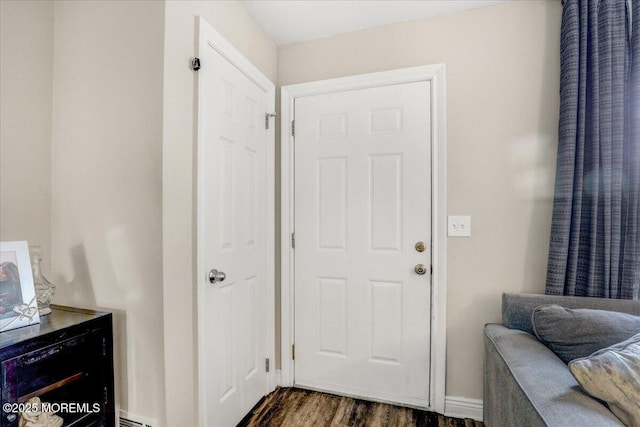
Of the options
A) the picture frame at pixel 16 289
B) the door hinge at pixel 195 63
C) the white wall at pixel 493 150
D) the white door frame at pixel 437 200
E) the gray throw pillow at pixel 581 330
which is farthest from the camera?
the white door frame at pixel 437 200

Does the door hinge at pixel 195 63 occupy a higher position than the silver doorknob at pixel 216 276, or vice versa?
the door hinge at pixel 195 63

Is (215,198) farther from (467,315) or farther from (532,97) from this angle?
(532,97)

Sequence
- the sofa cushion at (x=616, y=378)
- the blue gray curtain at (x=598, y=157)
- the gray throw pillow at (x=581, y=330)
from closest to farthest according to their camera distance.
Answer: the sofa cushion at (x=616, y=378) → the gray throw pillow at (x=581, y=330) → the blue gray curtain at (x=598, y=157)

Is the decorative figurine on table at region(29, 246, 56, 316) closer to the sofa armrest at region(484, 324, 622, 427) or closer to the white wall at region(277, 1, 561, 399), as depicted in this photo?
the sofa armrest at region(484, 324, 622, 427)

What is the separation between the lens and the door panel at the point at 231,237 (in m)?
1.50

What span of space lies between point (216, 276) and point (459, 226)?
1414 mm

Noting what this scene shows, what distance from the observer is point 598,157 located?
1.60 meters

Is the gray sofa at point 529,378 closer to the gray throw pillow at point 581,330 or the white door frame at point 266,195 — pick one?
the gray throw pillow at point 581,330

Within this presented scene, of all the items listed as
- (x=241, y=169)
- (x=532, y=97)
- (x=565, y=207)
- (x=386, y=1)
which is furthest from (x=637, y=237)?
(x=241, y=169)

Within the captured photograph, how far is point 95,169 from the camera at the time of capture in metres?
1.41

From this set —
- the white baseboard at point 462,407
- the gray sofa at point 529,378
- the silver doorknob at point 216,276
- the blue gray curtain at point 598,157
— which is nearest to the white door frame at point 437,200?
the white baseboard at point 462,407

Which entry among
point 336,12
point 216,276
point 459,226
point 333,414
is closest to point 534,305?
point 459,226

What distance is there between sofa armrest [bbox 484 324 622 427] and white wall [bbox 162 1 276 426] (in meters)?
1.33

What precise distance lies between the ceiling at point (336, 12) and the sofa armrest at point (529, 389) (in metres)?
1.86
